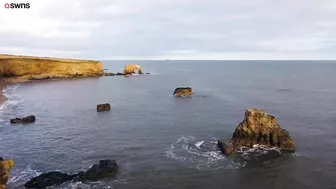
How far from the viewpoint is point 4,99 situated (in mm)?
103625

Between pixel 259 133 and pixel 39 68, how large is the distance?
139528mm

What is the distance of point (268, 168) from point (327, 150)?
511 inches

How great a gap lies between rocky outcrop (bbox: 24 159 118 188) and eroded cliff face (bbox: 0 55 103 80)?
12891 cm

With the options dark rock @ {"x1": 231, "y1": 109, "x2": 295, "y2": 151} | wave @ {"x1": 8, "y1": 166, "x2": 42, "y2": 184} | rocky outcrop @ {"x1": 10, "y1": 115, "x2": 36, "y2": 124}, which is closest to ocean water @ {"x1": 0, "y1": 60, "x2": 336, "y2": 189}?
wave @ {"x1": 8, "y1": 166, "x2": 42, "y2": 184}

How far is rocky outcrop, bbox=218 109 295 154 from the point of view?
55.3 metres

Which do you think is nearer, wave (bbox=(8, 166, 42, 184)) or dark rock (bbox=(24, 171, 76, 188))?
dark rock (bbox=(24, 171, 76, 188))

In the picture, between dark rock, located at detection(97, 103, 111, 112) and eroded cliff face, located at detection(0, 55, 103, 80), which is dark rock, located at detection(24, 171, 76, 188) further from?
eroded cliff face, located at detection(0, 55, 103, 80)

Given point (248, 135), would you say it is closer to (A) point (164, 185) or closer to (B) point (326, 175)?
(B) point (326, 175)

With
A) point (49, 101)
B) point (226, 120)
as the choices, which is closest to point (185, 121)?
point (226, 120)

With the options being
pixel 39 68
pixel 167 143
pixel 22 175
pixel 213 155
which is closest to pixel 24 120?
pixel 22 175

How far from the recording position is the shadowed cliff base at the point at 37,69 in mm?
156500

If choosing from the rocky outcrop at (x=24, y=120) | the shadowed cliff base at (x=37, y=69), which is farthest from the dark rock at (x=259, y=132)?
the shadowed cliff base at (x=37, y=69)

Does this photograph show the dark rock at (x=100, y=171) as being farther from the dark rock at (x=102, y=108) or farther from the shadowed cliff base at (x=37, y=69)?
the shadowed cliff base at (x=37, y=69)

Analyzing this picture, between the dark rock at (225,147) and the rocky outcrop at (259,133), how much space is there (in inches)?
17.8
